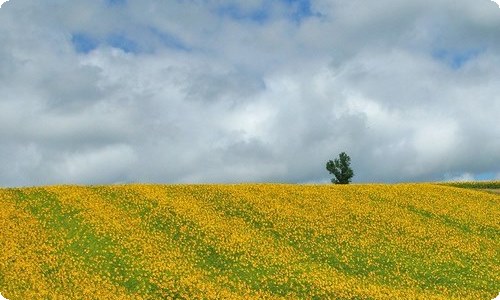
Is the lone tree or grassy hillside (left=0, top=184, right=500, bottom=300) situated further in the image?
the lone tree

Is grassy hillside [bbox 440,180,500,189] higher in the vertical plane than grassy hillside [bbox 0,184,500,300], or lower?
higher

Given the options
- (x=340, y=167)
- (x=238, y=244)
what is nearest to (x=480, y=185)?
(x=340, y=167)

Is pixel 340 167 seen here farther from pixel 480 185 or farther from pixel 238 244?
pixel 238 244

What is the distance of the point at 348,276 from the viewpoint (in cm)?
3578

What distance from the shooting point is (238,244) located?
38.2 metres

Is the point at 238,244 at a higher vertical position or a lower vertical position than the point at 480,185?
lower

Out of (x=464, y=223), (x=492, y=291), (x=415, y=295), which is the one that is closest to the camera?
(x=415, y=295)

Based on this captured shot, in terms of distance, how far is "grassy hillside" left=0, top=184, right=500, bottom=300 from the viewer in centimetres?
3269

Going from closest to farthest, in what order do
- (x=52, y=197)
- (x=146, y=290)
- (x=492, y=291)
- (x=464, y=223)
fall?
(x=146, y=290)
(x=492, y=291)
(x=52, y=197)
(x=464, y=223)

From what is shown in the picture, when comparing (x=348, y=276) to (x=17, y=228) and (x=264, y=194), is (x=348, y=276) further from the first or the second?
(x=17, y=228)

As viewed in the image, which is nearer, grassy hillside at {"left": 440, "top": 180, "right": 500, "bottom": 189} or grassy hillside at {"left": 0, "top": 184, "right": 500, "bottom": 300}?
grassy hillside at {"left": 0, "top": 184, "right": 500, "bottom": 300}

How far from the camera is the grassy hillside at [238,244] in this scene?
3269 centimetres

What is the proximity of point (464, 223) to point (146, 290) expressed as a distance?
27463mm

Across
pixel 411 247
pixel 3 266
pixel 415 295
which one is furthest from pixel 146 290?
pixel 411 247
